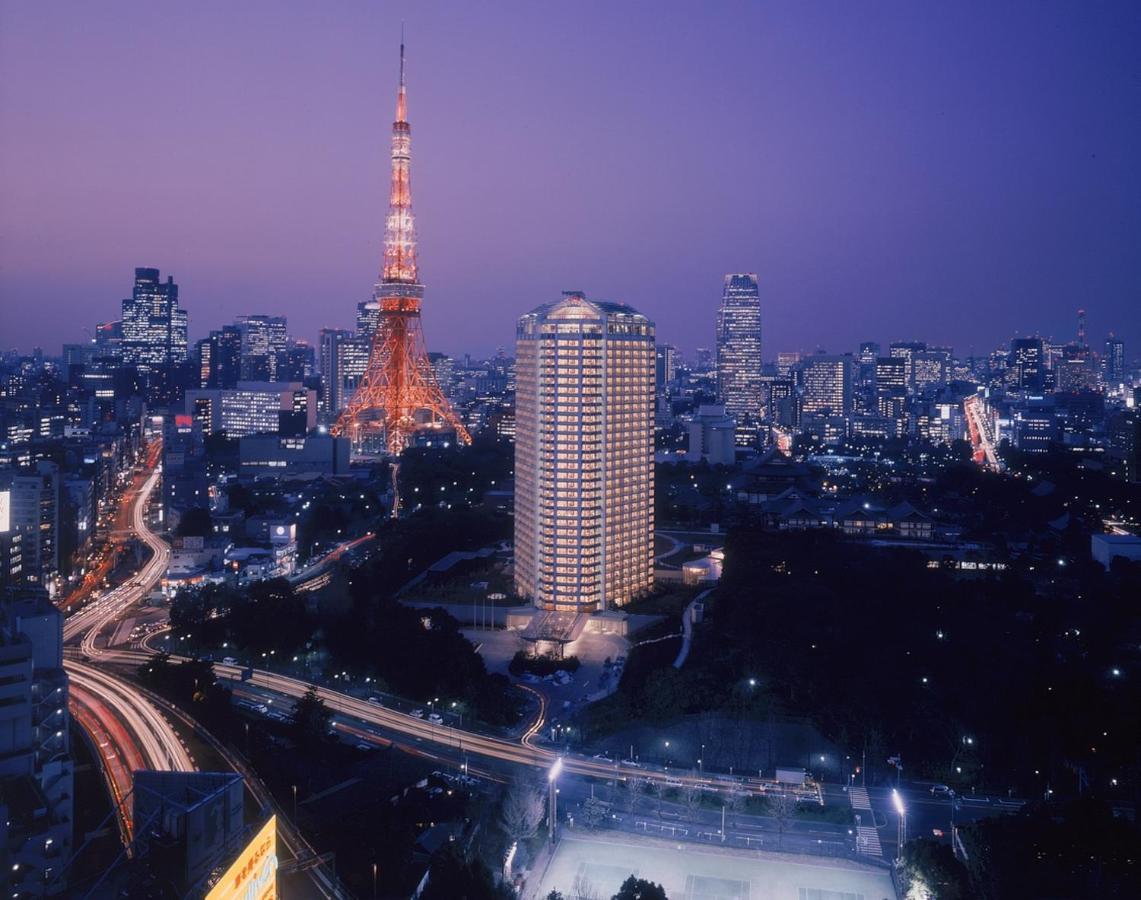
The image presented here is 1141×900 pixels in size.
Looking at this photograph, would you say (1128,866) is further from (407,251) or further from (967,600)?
(407,251)

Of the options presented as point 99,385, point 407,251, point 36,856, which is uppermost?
point 407,251

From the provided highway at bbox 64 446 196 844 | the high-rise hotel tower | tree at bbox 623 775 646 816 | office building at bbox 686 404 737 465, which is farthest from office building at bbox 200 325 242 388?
tree at bbox 623 775 646 816

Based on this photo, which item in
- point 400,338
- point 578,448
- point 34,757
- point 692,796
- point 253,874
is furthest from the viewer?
point 400,338

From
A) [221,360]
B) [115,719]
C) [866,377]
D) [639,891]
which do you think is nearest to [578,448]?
[115,719]

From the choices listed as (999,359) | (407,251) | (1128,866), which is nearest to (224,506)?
(407,251)

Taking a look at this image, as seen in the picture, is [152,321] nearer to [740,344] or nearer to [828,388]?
[740,344]

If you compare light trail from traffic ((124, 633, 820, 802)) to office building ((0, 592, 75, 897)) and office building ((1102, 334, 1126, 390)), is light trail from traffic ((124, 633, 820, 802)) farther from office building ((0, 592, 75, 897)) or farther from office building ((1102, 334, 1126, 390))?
office building ((1102, 334, 1126, 390))

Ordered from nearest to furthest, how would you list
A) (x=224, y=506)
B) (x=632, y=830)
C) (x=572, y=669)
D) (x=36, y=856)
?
(x=36, y=856), (x=632, y=830), (x=572, y=669), (x=224, y=506)
